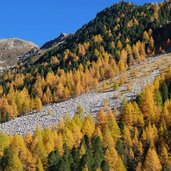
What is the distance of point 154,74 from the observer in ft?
558

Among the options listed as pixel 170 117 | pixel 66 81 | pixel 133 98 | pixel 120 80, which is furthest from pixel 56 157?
pixel 66 81

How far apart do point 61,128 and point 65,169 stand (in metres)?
30.9

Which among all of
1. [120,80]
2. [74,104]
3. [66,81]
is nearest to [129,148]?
[74,104]

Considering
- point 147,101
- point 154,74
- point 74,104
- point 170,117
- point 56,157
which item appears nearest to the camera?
point 56,157

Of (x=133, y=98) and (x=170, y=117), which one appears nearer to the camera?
(x=170, y=117)

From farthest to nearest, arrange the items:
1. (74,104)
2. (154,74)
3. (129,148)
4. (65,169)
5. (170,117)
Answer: (154,74), (74,104), (170,117), (129,148), (65,169)

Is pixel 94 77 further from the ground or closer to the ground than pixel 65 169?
further from the ground

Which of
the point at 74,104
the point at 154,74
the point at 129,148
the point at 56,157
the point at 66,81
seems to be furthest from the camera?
the point at 66,81

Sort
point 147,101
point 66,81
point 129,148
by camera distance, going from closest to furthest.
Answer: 1. point 129,148
2. point 147,101
3. point 66,81

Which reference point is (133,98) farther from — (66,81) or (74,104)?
(66,81)

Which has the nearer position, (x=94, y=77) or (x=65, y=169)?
(x=65, y=169)

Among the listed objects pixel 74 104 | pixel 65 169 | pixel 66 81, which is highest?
pixel 66 81

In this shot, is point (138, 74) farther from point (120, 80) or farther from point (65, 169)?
point (65, 169)

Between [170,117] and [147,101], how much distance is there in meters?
12.2
